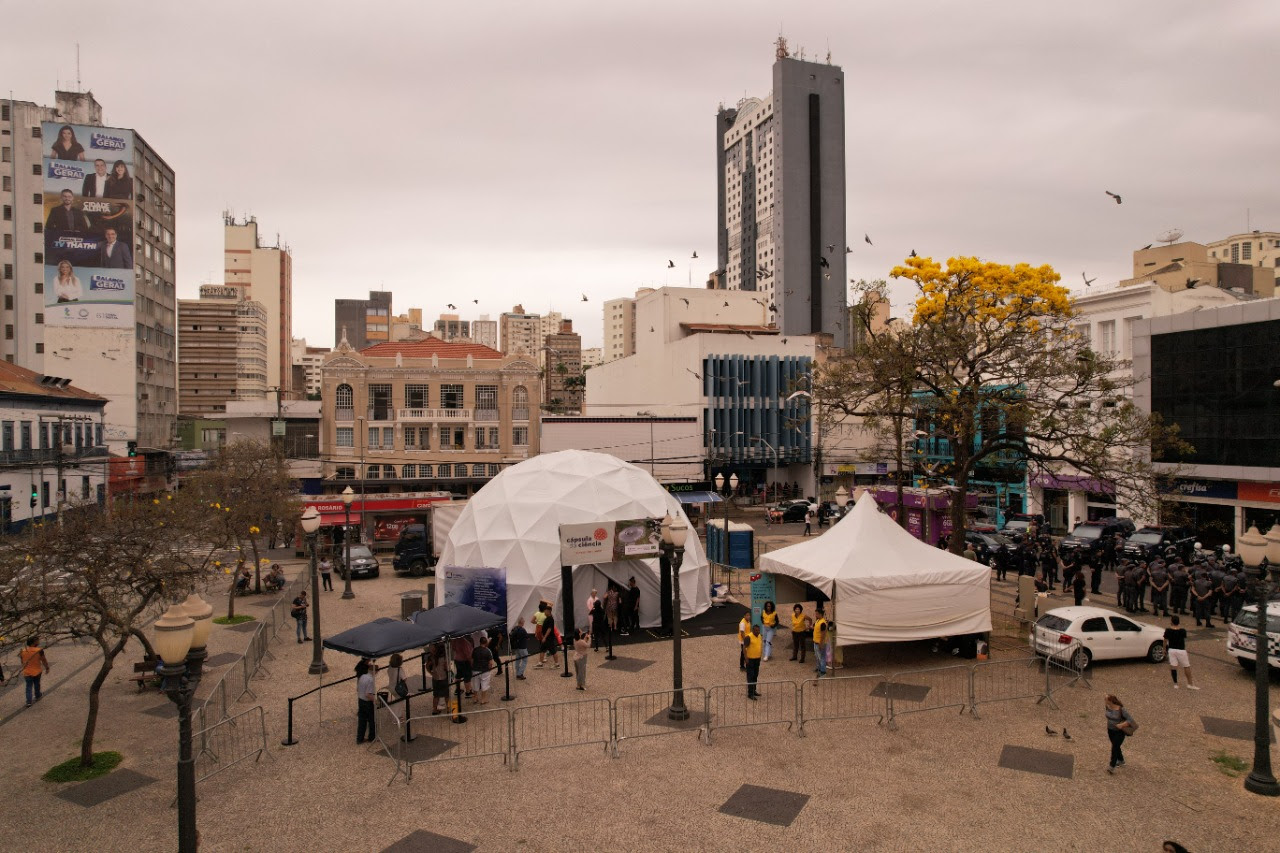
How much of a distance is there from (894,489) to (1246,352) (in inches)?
600

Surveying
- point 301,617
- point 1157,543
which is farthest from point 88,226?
point 1157,543

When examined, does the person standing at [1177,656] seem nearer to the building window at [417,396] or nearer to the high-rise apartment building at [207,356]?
the building window at [417,396]

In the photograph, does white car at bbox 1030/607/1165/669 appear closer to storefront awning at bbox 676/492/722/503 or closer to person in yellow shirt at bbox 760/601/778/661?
person in yellow shirt at bbox 760/601/778/661

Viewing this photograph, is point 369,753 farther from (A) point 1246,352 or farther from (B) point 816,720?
(A) point 1246,352

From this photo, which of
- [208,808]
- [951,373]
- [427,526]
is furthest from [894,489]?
[208,808]

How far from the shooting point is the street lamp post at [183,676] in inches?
316

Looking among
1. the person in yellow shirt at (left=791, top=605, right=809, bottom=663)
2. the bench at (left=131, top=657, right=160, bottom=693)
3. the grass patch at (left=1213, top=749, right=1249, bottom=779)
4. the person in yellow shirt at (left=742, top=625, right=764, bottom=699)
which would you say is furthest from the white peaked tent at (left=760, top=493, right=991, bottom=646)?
the bench at (left=131, top=657, right=160, bottom=693)

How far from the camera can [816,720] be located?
14.0 m

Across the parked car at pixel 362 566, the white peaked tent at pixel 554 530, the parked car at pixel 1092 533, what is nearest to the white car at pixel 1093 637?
the white peaked tent at pixel 554 530

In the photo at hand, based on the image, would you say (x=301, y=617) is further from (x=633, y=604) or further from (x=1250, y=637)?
(x=1250, y=637)

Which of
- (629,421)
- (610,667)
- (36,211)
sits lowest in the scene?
(610,667)

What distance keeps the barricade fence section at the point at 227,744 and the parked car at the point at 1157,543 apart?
27114 millimetres

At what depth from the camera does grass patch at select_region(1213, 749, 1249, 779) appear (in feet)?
38.1

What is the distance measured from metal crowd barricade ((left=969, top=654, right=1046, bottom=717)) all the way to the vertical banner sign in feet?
35.1
